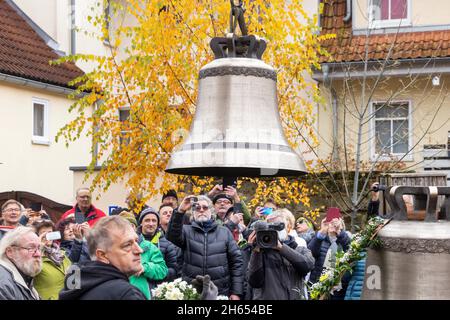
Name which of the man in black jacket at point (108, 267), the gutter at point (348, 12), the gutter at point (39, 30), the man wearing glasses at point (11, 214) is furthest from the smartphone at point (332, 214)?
the gutter at point (39, 30)

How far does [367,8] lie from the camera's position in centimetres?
2314

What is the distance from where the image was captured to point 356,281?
6.36 m

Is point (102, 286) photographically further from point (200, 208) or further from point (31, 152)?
point (31, 152)

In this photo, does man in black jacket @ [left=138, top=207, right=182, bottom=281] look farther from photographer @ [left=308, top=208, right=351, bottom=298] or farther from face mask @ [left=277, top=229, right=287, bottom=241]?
photographer @ [left=308, top=208, right=351, bottom=298]

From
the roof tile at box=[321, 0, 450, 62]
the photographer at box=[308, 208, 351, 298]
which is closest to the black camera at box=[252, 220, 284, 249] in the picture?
the photographer at box=[308, 208, 351, 298]

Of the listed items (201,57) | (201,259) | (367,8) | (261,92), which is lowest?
(201,259)

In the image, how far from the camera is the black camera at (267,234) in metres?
8.12

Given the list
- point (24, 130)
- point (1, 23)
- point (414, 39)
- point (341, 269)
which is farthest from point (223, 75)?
point (1, 23)

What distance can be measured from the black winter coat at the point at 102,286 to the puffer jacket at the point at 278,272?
386cm

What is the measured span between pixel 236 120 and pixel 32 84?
19812 millimetres

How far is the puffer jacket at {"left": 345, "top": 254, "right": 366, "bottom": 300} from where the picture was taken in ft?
20.2

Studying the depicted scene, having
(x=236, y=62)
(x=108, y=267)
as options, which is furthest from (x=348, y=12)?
(x=108, y=267)
